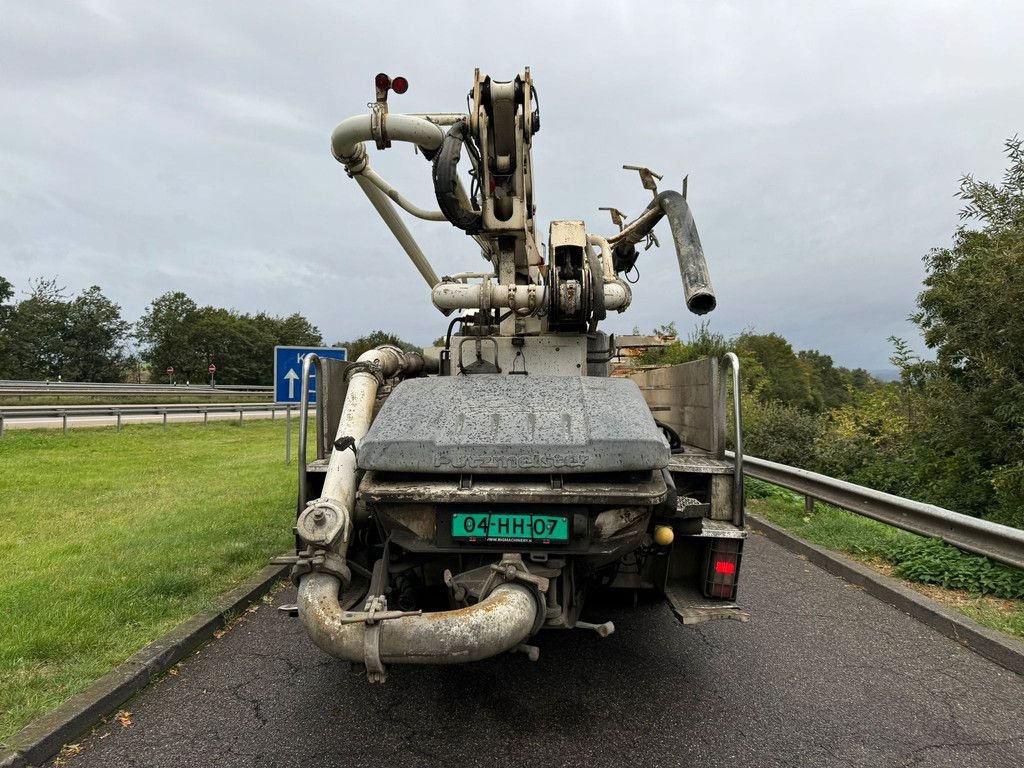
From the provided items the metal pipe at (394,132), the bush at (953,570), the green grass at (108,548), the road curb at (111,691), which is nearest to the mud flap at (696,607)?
the bush at (953,570)

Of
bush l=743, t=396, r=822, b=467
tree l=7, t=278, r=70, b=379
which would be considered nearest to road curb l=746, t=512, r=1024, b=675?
bush l=743, t=396, r=822, b=467

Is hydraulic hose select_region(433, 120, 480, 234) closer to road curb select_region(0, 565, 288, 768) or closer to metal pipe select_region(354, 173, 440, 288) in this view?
metal pipe select_region(354, 173, 440, 288)

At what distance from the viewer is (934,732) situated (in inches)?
120

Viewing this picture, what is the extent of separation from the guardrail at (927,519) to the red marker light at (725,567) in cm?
220

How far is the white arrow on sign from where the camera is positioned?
30.2ft

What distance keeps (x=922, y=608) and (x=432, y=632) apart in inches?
148

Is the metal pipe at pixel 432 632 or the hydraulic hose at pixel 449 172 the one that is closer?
the metal pipe at pixel 432 632

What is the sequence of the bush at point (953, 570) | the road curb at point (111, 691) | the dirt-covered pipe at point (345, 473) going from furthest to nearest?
the bush at point (953, 570)
the dirt-covered pipe at point (345, 473)
the road curb at point (111, 691)

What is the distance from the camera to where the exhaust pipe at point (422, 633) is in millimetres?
2516

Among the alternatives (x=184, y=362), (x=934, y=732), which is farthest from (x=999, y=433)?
(x=184, y=362)

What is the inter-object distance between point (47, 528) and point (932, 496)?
33.8 feet

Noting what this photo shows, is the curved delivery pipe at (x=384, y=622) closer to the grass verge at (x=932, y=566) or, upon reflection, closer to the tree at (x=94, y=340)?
the grass verge at (x=932, y=566)

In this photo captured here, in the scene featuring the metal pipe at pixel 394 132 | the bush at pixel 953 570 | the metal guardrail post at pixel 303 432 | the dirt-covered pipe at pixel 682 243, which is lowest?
the bush at pixel 953 570

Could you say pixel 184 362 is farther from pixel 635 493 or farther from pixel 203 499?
pixel 635 493
